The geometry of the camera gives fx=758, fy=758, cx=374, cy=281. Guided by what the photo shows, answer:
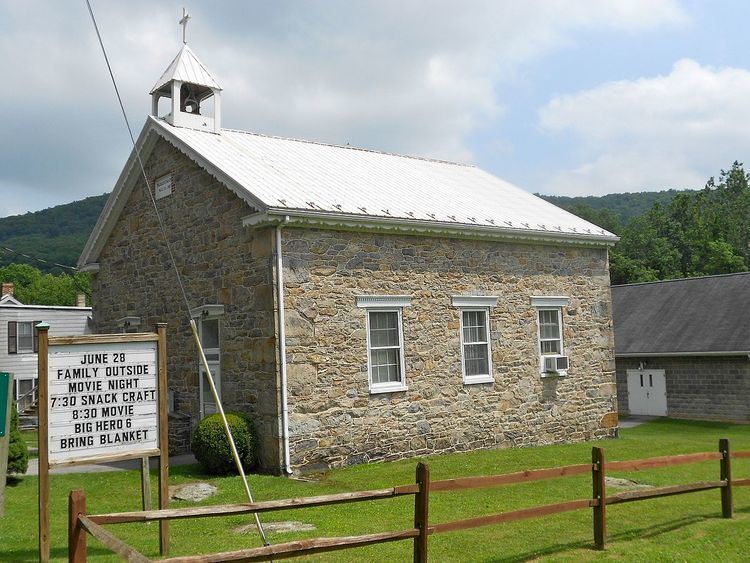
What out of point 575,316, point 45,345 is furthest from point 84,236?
point 45,345

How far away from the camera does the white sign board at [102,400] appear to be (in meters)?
7.56

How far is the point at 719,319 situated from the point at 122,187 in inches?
832

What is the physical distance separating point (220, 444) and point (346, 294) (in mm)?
3602

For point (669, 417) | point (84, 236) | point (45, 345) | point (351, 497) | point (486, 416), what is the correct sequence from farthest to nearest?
1. point (84, 236)
2. point (669, 417)
3. point (486, 416)
4. point (45, 345)
5. point (351, 497)

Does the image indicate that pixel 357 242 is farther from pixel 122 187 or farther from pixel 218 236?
pixel 122 187

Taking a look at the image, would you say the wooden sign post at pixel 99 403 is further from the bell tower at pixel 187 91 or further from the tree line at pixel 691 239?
the tree line at pixel 691 239

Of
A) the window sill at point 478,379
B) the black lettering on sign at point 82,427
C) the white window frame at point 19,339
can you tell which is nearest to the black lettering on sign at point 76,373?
the black lettering on sign at point 82,427

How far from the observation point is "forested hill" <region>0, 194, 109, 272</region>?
75.0 m

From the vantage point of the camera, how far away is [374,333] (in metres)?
15.0

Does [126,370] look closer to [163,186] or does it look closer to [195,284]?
[195,284]

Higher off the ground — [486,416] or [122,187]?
[122,187]

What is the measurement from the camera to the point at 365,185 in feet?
56.3

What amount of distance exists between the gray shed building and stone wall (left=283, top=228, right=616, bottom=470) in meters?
8.65

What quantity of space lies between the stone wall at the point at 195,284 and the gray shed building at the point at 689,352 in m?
18.1
